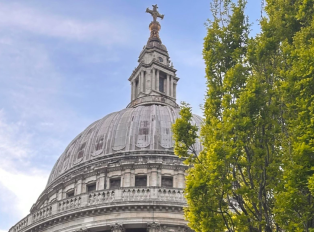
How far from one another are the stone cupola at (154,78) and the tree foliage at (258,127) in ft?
136

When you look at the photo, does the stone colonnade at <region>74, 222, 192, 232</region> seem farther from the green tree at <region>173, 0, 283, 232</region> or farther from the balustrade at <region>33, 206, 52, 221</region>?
the green tree at <region>173, 0, 283, 232</region>

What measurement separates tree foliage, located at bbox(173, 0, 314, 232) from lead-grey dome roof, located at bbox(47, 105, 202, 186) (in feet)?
102

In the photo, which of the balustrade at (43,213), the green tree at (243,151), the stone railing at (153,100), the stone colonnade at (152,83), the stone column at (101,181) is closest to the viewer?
the green tree at (243,151)

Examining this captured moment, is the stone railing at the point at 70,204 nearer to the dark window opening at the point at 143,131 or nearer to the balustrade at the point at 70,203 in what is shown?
the balustrade at the point at 70,203

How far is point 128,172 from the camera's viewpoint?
4903cm

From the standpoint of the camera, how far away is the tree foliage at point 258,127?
16.0 metres

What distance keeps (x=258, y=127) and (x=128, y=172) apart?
104 ft

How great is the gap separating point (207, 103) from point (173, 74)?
158 feet

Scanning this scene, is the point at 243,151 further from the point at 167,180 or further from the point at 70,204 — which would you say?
the point at 167,180

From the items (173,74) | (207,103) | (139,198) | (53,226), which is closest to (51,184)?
(53,226)

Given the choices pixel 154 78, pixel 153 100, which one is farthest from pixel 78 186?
pixel 154 78

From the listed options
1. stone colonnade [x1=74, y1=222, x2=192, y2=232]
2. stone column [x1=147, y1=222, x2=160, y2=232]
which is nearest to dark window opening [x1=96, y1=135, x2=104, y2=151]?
stone colonnade [x1=74, y1=222, x2=192, y2=232]

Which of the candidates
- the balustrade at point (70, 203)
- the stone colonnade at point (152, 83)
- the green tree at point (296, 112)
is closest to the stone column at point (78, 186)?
the balustrade at point (70, 203)

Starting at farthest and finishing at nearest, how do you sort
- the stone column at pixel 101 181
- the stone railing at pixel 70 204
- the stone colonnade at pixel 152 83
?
the stone colonnade at pixel 152 83 < the stone column at pixel 101 181 < the stone railing at pixel 70 204
